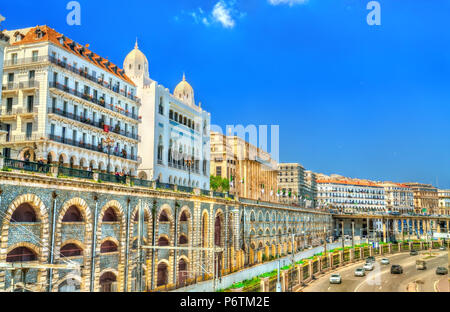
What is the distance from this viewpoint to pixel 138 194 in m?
48.8

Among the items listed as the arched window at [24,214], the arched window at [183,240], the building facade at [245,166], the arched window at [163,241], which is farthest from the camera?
the building facade at [245,166]

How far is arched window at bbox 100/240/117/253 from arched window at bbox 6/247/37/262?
8.77 metres

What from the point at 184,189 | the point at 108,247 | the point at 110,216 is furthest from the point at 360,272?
the point at 110,216

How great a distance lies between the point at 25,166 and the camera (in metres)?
35.1

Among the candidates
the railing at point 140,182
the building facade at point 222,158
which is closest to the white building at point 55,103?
the railing at point 140,182

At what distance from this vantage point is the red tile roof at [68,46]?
55312 mm

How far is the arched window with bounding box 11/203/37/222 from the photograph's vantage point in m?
34.8

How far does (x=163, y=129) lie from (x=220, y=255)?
23.1 m

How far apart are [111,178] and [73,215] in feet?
19.4

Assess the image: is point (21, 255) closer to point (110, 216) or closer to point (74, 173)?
point (74, 173)

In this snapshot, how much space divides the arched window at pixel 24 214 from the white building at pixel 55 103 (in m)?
14.2

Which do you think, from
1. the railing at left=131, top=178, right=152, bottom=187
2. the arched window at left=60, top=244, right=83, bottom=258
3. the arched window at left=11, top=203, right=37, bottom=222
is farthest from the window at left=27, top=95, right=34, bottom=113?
the arched window at left=60, top=244, right=83, bottom=258

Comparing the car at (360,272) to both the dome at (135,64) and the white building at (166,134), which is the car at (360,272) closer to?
the white building at (166,134)
